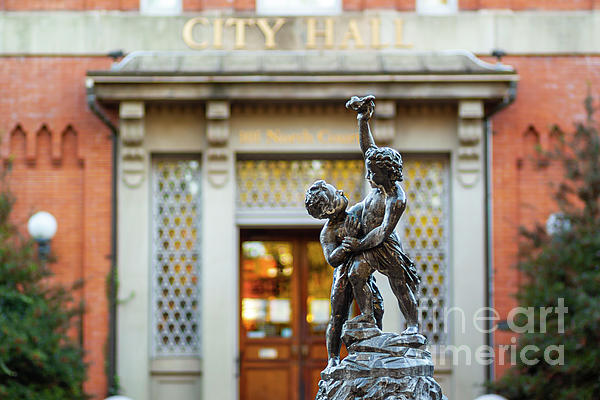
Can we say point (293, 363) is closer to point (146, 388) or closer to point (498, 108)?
point (146, 388)

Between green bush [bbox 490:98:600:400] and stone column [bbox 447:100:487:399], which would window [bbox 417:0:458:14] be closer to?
stone column [bbox 447:100:487:399]

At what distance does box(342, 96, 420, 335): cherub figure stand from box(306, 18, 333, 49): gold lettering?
6924 millimetres

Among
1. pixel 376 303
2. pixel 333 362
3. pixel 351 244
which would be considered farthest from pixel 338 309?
pixel 351 244

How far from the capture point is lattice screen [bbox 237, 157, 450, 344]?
13461 mm

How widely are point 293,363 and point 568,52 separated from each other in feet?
19.6

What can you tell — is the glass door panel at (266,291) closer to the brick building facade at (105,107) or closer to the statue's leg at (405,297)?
the brick building facade at (105,107)

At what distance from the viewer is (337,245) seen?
6.66 meters

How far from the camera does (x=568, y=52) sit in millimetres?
13734

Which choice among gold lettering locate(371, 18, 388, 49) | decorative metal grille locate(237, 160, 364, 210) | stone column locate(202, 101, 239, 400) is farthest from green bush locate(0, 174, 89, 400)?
gold lettering locate(371, 18, 388, 49)

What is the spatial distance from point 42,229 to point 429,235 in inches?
207

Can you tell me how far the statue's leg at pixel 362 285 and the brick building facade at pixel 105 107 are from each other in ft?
22.4

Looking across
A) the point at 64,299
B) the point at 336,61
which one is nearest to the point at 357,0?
the point at 336,61

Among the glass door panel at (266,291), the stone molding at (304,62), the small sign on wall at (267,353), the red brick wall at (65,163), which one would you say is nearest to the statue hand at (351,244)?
the stone molding at (304,62)
